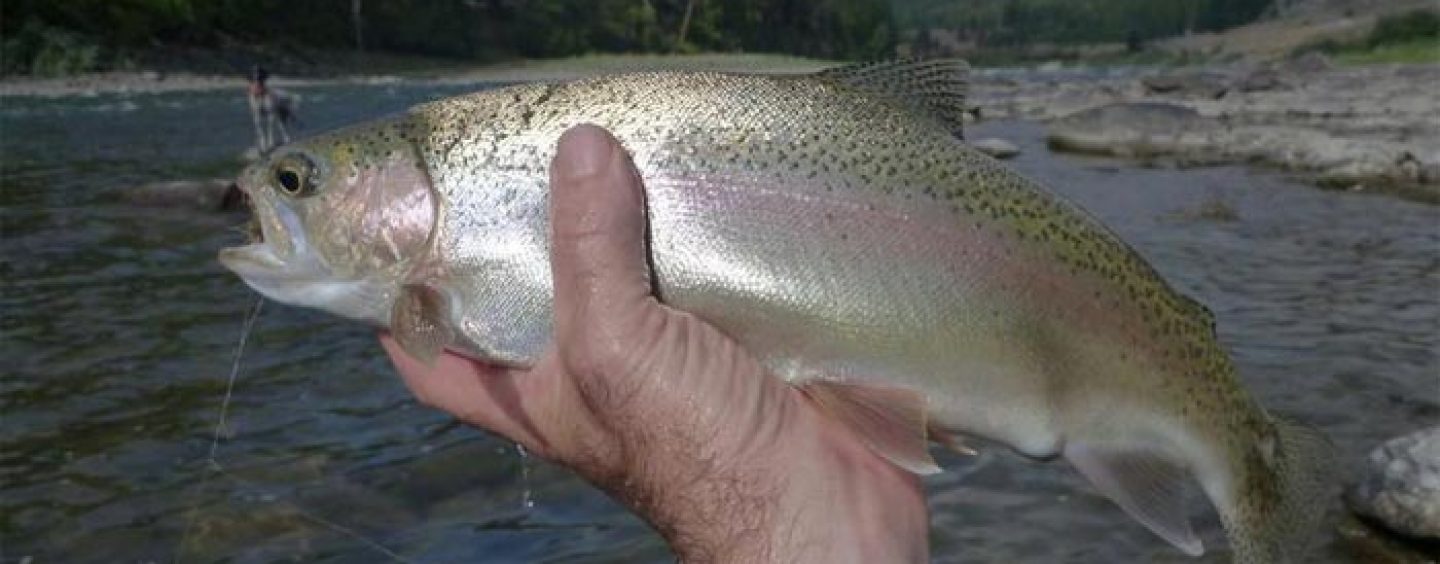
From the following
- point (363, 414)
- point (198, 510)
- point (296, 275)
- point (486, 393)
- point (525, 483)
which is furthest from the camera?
point (363, 414)

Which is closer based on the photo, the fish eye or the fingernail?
the fingernail

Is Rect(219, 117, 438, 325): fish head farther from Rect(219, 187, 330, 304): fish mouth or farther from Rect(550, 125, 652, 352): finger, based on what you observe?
Rect(550, 125, 652, 352): finger

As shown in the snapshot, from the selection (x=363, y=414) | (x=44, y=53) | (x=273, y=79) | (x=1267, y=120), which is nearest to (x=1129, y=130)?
(x=1267, y=120)

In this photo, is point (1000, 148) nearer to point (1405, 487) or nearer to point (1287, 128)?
point (1287, 128)

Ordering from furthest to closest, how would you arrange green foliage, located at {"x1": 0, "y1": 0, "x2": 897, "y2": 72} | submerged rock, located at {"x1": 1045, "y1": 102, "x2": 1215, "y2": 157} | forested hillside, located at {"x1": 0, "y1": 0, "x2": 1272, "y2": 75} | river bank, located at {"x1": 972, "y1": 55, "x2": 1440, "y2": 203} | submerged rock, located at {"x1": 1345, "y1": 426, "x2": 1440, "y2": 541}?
green foliage, located at {"x1": 0, "y1": 0, "x2": 897, "y2": 72} → forested hillside, located at {"x1": 0, "y1": 0, "x2": 1272, "y2": 75} → submerged rock, located at {"x1": 1045, "y1": 102, "x2": 1215, "y2": 157} → river bank, located at {"x1": 972, "y1": 55, "x2": 1440, "y2": 203} → submerged rock, located at {"x1": 1345, "y1": 426, "x2": 1440, "y2": 541}

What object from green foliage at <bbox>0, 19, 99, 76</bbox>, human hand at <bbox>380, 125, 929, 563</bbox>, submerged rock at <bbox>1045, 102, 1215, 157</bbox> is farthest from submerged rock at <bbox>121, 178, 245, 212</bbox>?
green foliage at <bbox>0, 19, 99, 76</bbox>

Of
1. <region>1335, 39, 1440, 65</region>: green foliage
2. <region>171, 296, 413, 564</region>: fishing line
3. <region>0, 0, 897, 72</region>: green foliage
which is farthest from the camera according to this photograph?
<region>0, 0, 897, 72</region>: green foliage

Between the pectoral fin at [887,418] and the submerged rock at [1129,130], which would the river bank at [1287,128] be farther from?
the pectoral fin at [887,418]

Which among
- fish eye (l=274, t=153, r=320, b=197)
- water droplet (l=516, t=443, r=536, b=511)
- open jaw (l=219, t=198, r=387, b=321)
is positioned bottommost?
water droplet (l=516, t=443, r=536, b=511)

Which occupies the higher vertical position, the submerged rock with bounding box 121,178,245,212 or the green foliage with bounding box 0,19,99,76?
the green foliage with bounding box 0,19,99,76
